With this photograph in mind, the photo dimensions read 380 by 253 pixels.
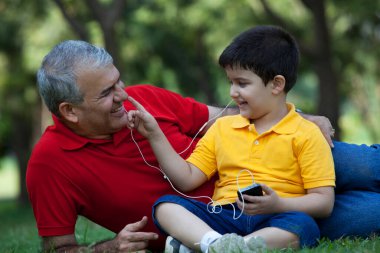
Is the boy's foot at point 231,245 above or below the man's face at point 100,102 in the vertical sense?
below

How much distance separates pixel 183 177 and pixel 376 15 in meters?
8.72

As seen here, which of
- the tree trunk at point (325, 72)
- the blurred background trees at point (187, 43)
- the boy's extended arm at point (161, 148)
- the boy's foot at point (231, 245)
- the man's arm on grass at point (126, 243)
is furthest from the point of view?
the blurred background trees at point (187, 43)

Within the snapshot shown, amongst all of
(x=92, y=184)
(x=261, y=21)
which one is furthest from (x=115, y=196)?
(x=261, y=21)

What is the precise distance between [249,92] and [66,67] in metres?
1.04

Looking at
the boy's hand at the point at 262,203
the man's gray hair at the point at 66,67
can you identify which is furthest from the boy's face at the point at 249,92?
the man's gray hair at the point at 66,67

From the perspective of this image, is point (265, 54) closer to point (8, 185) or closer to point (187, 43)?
point (187, 43)

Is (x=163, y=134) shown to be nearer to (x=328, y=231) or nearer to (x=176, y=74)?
(x=328, y=231)

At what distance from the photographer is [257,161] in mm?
3920

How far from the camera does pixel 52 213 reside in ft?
13.1

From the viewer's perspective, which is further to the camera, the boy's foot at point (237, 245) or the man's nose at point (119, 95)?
the man's nose at point (119, 95)

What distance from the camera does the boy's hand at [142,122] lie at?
4.02m

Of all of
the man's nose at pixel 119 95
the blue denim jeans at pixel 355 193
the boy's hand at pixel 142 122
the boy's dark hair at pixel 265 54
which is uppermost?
the boy's dark hair at pixel 265 54

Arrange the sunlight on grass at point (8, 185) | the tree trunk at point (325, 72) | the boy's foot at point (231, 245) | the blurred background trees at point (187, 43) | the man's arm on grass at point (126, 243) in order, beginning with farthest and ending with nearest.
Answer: the sunlight on grass at point (8, 185) < the blurred background trees at point (187, 43) < the tree trunk at point (325, 72) < the man's arm on grass at point (126, 243) < the boy's foot at point (231, 245)

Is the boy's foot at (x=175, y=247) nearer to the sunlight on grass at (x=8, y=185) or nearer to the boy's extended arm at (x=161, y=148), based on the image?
the boy's extended arm at (x=161, y=148)
